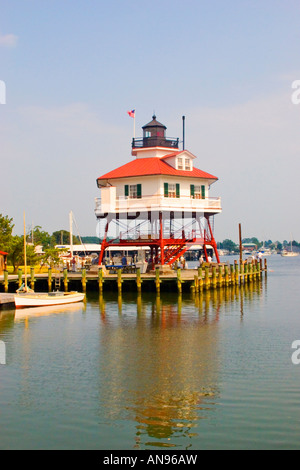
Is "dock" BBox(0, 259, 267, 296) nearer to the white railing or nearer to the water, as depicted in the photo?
the white railing

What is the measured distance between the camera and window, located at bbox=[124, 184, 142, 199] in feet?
174

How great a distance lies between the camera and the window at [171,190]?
52737 mm

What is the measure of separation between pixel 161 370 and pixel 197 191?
116 ft

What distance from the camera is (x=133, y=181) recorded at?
176 ft

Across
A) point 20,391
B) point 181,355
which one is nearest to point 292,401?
point 181,355

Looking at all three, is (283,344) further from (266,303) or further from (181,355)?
(266,303)

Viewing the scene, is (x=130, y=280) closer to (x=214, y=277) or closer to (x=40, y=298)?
(x=214, y=277)

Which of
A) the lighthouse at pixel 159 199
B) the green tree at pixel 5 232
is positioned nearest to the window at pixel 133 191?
the lighthouse at pixel 159 199

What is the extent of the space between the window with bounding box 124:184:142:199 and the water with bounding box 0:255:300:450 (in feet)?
62.3

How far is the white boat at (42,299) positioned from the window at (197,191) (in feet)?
58.1

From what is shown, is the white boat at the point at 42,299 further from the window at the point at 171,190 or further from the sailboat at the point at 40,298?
the window at the point at 171,190

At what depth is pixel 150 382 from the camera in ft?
64.6

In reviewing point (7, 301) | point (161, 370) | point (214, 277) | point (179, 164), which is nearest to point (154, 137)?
point (179, 164)
